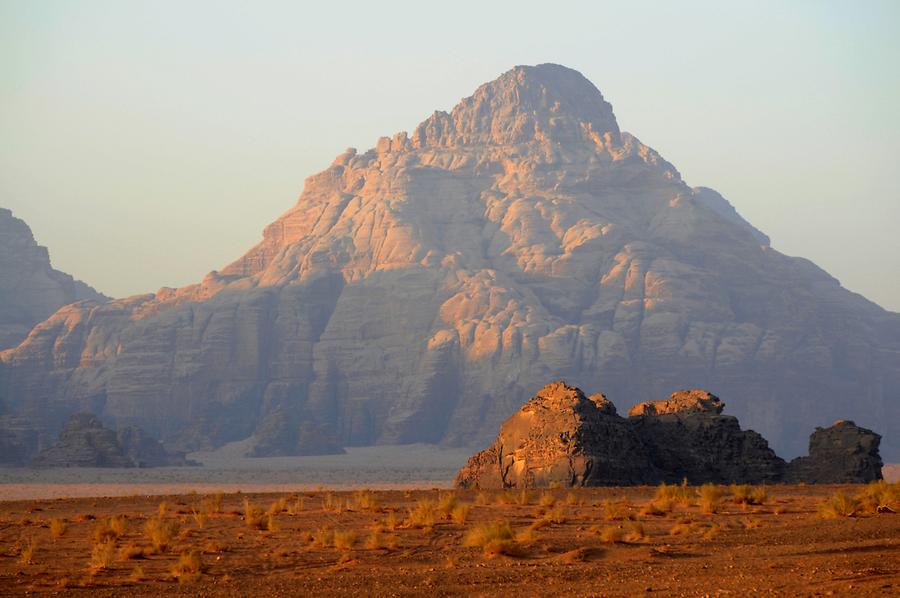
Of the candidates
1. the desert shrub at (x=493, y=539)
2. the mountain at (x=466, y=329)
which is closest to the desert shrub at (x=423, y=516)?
the desert shrub at (x=493, y=539)

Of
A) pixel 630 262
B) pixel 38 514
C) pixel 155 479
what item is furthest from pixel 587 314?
pixel 38 514

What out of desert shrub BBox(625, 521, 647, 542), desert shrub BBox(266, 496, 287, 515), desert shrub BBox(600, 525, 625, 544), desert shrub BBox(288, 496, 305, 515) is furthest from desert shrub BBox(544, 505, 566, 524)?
desert shrub BBox(266, 496, 287, 515)

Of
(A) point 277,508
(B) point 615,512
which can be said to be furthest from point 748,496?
(A) point 277,508

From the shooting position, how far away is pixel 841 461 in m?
49.6

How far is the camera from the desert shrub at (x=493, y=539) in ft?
83.3

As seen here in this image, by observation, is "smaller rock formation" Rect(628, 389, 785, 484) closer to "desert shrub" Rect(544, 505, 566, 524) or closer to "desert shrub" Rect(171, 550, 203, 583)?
"desert shrub" Rect(544, 505, 566, 524)

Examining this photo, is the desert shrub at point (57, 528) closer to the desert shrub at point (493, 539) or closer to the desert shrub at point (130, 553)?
the desert shrub at point (130, 553)

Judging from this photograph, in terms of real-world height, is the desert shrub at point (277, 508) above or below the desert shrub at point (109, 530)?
above

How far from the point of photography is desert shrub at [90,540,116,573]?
950 inches

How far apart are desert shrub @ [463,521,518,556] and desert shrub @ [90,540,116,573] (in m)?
6.89

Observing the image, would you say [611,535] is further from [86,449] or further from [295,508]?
[86,449]

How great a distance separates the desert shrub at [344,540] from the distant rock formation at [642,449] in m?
17.2

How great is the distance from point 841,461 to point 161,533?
99.7 feet

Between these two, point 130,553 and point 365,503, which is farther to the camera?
point 365,503
